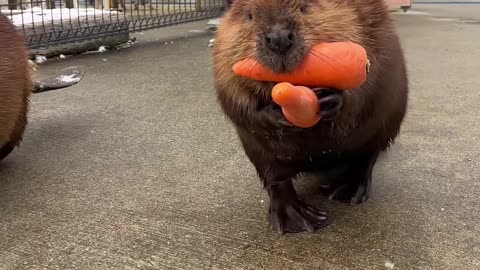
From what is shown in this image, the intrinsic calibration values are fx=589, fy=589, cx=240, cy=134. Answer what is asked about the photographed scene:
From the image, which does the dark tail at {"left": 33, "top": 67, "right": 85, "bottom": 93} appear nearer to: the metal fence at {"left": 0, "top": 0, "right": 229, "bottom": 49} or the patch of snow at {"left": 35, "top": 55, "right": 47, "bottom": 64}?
the metal fence at {"left": 0, "top": 0, "right": 229, "bottom": 49}

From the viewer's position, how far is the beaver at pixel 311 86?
4.13 feet

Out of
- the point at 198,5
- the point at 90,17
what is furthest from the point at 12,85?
the point at 198,5

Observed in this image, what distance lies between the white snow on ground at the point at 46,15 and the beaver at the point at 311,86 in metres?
2.89

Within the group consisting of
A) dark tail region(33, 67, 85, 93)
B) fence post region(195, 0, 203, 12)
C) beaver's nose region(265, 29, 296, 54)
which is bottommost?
dark tail region(33, 67, 85, 93)

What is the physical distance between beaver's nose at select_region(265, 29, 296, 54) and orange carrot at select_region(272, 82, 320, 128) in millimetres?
73

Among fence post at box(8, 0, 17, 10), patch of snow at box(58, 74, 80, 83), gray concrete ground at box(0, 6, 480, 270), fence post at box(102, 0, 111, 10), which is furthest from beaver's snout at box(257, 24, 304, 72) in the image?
fence post at box(102, 0, 111, 10)

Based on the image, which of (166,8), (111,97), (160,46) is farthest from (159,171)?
(166,8)

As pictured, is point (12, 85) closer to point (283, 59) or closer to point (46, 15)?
point (283, 59)

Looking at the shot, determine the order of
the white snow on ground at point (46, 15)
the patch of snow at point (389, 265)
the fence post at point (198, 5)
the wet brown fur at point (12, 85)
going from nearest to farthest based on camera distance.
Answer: the patch of snow at point (389, 265) → the wet brown fur at point (12, 85) → the white snow on ground at point (46, 15) → the fence post at point (198, 5)

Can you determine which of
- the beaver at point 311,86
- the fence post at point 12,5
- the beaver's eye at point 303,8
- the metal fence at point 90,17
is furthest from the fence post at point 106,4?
the beaver's eye at point 303,8

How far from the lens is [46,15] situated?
166 inches

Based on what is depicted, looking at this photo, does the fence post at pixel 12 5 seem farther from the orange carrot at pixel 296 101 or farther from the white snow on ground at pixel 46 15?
the orange carrot at pixel 296 101

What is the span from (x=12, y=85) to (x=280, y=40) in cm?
105

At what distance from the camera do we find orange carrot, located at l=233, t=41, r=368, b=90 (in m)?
1.24
